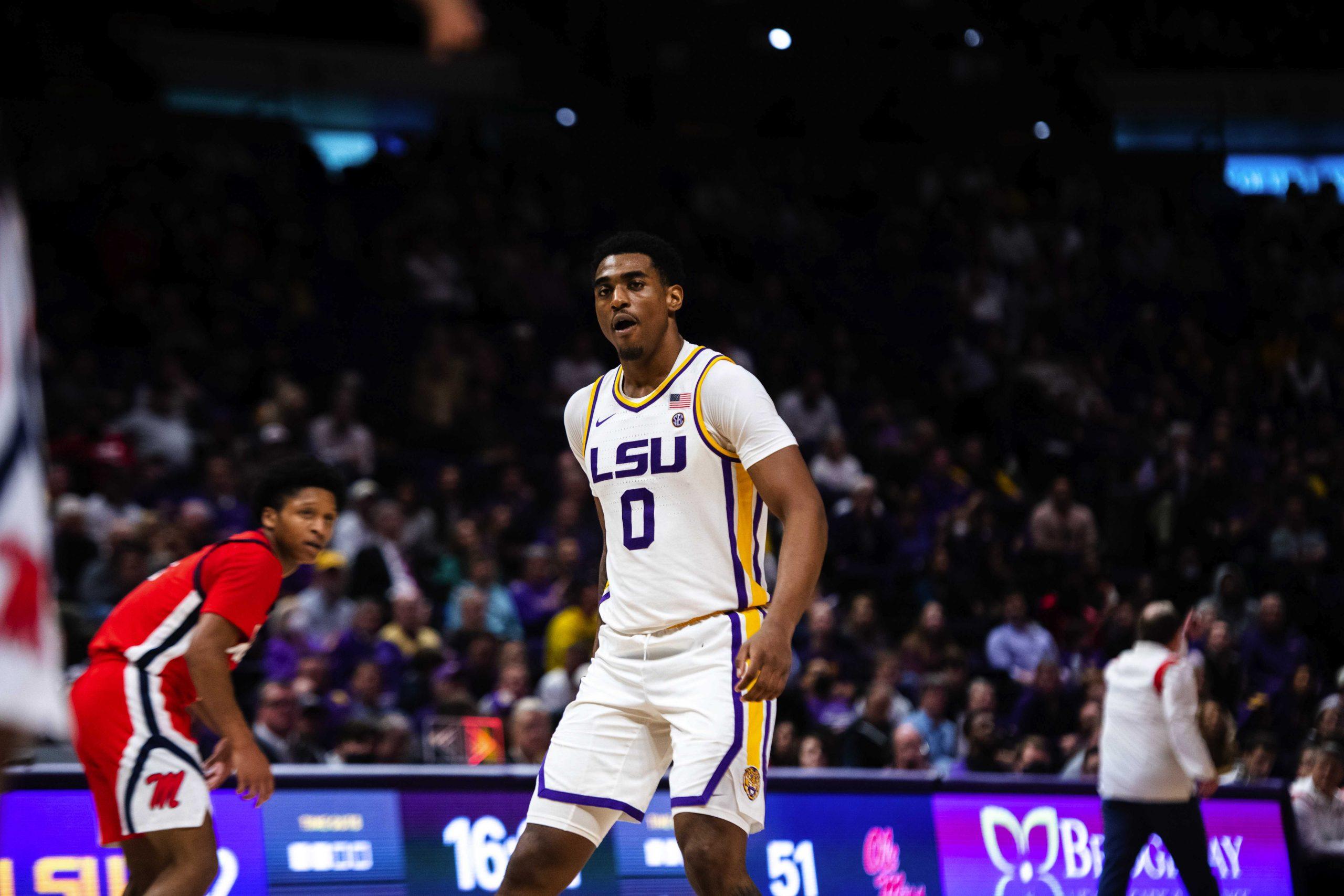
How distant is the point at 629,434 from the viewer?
185 inches

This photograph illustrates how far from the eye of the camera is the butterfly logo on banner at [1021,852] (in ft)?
26.7

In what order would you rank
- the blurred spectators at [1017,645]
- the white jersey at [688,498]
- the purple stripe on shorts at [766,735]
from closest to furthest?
the purple stripe on shorts at [766,735] < the white jersey at [688,498] < the blurred spectators at [1017,645]

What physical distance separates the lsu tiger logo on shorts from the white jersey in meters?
0.47

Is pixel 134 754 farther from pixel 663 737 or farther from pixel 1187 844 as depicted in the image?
pixel 1187 844

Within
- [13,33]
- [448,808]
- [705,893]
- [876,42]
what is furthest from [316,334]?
[705,893]

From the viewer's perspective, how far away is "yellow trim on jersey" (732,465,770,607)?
15.2 ft

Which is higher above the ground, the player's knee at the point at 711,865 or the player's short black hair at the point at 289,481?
the player's short black hair at the point at 289,481

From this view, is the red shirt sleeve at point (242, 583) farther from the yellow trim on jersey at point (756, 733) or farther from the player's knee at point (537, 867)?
the yellow trim on jersey at point (756, 733)

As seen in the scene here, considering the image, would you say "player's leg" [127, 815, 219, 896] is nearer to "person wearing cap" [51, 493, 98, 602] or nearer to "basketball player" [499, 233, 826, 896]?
"basketball player" [499, 233, 826, 896]

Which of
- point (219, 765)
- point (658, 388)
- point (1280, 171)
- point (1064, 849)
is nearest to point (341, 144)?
point (1280, 171)

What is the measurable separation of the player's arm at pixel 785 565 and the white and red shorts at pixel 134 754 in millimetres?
1760

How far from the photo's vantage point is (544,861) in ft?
14.6

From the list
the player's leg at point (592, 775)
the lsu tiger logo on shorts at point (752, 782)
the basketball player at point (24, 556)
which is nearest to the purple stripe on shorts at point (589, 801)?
the player's leg at point (592, 775)

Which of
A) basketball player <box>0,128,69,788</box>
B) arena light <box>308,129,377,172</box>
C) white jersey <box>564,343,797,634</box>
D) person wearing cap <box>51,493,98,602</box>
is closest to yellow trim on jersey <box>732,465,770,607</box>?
white jersey <box>564,343,797,634</box>
